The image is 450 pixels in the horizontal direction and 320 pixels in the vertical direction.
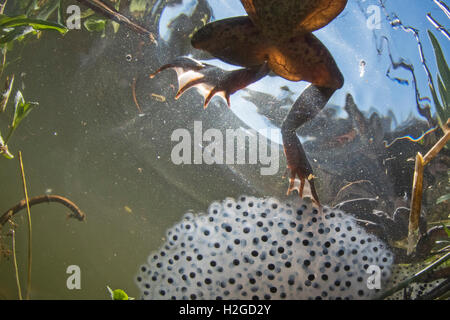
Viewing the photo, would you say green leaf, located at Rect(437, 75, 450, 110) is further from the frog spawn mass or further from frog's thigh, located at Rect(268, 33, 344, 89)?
the frog spawn mass

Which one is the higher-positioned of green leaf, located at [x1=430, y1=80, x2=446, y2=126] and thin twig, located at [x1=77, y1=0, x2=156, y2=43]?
thin twig, located at [x1=77, y1=0, x2=156, y2=43]

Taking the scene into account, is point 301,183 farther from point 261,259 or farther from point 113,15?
point 113,15

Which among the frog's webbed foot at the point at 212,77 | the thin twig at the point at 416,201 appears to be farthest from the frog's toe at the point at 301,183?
the frog's webbed foot at the point at 212,77

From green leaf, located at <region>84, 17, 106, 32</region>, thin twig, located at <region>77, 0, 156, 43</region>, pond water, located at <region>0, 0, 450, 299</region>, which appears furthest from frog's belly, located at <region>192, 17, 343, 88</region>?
green leaf, located at <region>84, 17, 106, 32</region>

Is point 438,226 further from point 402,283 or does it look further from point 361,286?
point 361,286

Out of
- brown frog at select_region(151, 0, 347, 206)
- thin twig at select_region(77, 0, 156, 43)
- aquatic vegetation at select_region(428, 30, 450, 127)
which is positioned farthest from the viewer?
thin twig at select_region(77, 0, 156, 43)

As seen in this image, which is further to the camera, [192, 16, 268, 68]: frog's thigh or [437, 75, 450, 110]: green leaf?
[437, 75, 450, 110]: green leaf

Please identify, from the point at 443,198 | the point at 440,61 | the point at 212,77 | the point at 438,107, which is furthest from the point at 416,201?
the point at 212,77
